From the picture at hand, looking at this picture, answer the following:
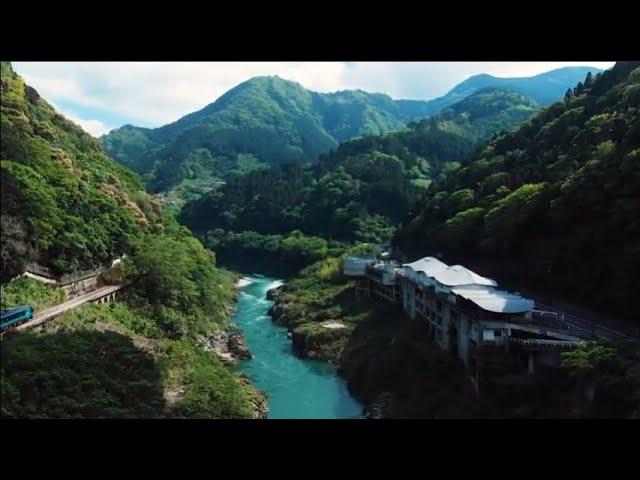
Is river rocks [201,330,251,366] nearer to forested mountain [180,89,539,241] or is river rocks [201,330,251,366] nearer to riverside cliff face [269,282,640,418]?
riverside cliff face [269,282,640,418]

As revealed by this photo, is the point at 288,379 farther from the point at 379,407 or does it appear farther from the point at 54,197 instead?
the point at 54,197

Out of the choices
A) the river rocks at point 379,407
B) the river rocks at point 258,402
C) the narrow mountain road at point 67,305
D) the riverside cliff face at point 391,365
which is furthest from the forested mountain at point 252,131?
the river rocks at point 379,407

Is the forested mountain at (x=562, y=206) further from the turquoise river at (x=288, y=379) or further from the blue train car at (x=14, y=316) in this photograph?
the blue train car at (x=14, y=316)

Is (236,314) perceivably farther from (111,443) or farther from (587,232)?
(111,443)

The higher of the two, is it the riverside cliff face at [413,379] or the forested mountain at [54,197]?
the forested mountain at [54,197]

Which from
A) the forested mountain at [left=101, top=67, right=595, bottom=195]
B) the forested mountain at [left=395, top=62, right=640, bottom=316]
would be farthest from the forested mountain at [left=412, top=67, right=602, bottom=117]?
the forested mountain at [left=395, top=62, right=640, bottom=316]

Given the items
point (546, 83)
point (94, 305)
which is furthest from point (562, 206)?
point (546, 83)

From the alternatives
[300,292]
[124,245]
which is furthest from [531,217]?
[300,292]
